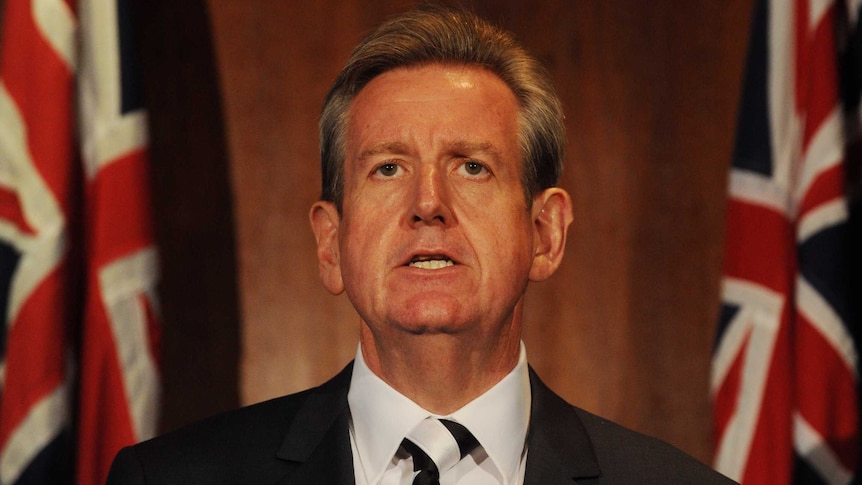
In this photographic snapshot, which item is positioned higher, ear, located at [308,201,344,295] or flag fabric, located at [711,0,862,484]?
ear, located at [308,201,344,295]

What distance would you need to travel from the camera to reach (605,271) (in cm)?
333

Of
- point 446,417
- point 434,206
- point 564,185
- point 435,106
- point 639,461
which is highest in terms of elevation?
point 435,106

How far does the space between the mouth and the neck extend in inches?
4.7

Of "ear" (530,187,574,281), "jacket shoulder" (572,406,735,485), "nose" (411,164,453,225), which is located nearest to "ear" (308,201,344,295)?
"nose" (411,164,453,225)

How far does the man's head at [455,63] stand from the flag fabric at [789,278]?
95 cm

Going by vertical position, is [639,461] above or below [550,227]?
below

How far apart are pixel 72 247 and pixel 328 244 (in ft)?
2.93

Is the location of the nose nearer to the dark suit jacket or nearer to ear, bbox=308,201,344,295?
ear, bbox=308,201,344,295

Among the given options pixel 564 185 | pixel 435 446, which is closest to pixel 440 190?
pixel 435 446

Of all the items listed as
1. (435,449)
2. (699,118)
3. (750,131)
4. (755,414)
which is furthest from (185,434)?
(699,118)

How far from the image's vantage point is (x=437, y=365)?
1923mm

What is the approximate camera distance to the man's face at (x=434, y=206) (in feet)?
6.10

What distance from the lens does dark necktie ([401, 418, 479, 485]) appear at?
1840 millimetres

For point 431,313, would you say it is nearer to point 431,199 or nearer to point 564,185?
point 431,199
